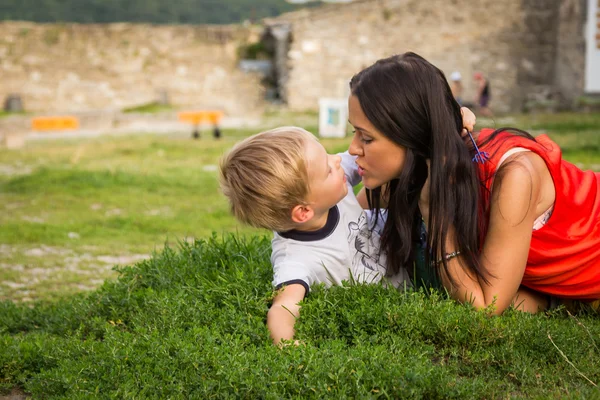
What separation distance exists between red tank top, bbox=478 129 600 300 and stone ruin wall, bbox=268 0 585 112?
18.0m

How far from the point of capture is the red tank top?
2982mm

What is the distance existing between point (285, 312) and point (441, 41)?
1920cm

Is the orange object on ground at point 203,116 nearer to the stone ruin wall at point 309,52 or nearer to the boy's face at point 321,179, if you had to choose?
the stone ruin wall at point 309,52

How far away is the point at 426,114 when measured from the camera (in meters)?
2.86

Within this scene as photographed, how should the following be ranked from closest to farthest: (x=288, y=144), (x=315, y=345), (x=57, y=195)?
(x=315, y=345)
(x=288, y=144)
(x=57, y=195)

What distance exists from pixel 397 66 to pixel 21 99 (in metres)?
20.9

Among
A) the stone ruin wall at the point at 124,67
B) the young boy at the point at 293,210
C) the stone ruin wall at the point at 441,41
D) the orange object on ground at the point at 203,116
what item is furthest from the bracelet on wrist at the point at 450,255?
the stone ruin wall at the point at 124,67

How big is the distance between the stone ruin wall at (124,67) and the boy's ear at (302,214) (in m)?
18.5

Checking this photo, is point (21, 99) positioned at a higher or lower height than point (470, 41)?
lower

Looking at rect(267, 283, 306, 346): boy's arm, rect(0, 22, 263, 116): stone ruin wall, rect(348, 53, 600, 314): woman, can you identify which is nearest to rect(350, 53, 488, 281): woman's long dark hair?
rect(348, 53, 600, 314): woman

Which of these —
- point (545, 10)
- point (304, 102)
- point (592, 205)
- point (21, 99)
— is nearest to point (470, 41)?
point (545, 10)

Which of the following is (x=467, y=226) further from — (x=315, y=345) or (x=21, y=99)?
(x=21, y=99)

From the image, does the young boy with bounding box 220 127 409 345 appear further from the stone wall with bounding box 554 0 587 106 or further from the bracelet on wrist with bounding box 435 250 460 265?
the stone wall with bounding box 554 0 587 106

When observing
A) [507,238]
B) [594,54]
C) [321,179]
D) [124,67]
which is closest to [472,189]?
[507,238]
